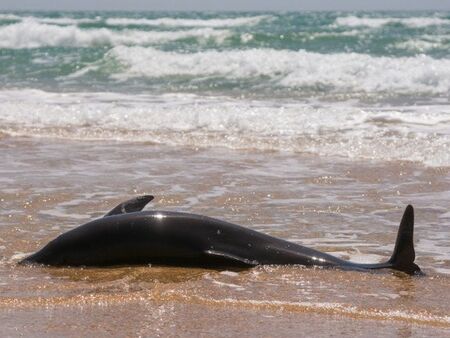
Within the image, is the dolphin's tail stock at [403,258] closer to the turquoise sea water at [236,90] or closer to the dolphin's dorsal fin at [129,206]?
the dolphin's dorsal fin at [129,206]

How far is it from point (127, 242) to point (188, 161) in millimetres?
4045

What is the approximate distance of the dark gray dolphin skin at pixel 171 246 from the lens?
574 centimetres

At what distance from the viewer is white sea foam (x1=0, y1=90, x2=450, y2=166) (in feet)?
34.7

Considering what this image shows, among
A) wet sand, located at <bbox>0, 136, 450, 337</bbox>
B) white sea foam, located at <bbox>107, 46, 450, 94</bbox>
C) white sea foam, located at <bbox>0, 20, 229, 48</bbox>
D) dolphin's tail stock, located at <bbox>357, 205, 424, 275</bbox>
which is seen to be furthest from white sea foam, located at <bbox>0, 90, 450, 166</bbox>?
white sea foam, located at <bbox>0, 20, 229, 48</bbox>

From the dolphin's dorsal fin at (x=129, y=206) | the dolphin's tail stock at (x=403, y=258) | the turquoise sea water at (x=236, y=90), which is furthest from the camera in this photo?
the turquoise sea water at (x=236, y=90)

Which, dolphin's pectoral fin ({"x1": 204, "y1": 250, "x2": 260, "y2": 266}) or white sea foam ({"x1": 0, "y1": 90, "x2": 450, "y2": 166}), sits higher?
dolphin's pectoral fin ({"x1": 204, "y1": 250, "x2": 260, "y2": 266})

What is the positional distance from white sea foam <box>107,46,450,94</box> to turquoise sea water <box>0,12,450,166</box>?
4cm

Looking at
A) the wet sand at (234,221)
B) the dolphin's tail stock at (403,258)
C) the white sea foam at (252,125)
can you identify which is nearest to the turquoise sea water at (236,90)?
the white sea foam at (252,125)

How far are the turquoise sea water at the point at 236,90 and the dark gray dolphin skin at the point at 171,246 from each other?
13.5 ft

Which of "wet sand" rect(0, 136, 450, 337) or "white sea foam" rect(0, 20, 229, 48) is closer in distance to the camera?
"wet sand" rect(0, 136, 450, 337)

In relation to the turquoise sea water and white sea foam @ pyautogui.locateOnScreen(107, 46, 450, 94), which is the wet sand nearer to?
the turquoise sea water

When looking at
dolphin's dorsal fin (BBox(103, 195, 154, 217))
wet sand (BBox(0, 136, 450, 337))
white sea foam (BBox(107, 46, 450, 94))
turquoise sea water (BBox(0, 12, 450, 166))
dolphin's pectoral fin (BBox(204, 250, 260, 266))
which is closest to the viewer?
wet sand (BBox(0, 136, 450, 337))

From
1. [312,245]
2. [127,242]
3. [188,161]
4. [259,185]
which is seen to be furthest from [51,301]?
[188,161]

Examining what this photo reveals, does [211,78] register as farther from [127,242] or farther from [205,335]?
[205,335]
